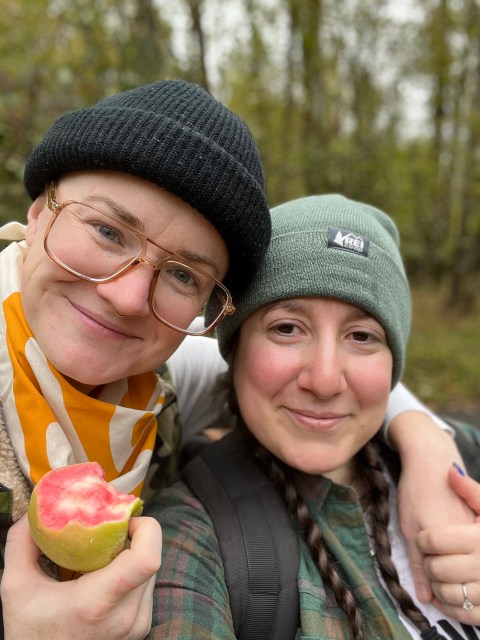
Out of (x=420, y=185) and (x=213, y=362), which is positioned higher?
(x=213, y=362)

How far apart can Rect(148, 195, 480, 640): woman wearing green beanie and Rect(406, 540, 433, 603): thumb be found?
4 cm

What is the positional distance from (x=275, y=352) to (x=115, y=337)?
1.81 ft

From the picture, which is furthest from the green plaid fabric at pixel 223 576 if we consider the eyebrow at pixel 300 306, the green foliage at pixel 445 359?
the green foliage at pixel 445 359

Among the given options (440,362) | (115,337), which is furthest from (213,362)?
(440,362)

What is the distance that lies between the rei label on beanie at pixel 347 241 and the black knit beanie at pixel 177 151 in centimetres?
30

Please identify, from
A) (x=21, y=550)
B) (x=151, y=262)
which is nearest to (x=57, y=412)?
(x=21, y=550)

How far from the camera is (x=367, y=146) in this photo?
11609 mm

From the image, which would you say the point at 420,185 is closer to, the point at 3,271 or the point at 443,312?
the point at 443,312

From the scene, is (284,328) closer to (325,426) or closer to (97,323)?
(325,426)

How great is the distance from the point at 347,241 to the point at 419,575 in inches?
46.9

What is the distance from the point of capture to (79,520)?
128cm

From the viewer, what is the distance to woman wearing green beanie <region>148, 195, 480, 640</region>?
1839 mm

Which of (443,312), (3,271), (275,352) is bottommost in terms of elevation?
(443,312)

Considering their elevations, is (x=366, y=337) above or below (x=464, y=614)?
above
